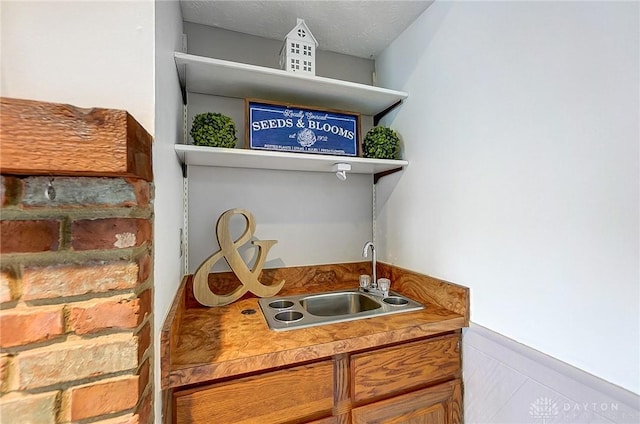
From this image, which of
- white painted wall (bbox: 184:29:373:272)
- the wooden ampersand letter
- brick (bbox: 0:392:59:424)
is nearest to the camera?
brick (bbox: 0:392:59:424)

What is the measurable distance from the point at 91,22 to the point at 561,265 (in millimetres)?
1332

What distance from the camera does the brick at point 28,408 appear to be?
468 mm

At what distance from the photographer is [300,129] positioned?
4.56 feet

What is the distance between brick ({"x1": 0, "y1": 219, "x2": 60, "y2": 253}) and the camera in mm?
478

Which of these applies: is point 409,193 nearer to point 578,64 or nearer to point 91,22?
point 578,64

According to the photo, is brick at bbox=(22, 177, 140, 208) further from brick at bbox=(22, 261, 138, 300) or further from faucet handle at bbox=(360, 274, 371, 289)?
faucet handle at bbox=(360, 274, 371, 289)

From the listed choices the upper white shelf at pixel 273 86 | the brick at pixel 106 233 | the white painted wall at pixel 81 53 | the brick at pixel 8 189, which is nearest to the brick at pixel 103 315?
the brick at pixel 106 233

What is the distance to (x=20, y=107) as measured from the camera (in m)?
0.44

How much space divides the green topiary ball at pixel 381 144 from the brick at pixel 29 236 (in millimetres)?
1260

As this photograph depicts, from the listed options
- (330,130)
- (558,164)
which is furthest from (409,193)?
(558,164)

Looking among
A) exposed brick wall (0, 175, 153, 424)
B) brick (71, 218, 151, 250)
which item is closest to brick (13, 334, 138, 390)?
exposed brick wall (0, 175, 153, 424)

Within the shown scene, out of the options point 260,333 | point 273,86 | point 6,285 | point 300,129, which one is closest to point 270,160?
point 300,129

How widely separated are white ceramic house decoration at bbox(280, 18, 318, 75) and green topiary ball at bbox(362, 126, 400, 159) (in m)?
0.44

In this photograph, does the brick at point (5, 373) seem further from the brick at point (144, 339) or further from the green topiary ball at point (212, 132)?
the green topiary ball at point (212, 132)
